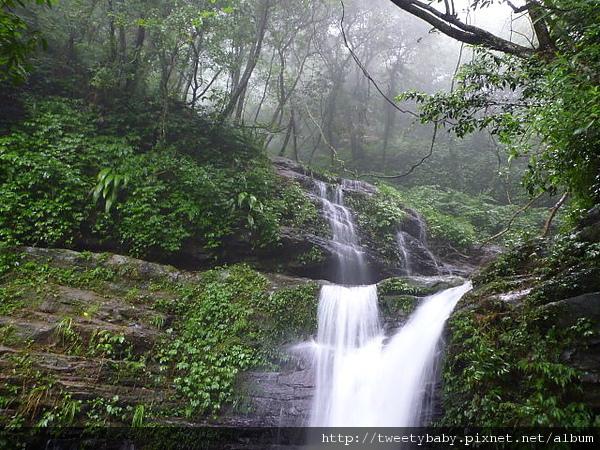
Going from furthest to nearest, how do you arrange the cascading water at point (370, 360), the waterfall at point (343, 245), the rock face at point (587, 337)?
the waterfall at point (343, 245) → the cascading water at point (370, 360) → the rock face at point (587, 337)

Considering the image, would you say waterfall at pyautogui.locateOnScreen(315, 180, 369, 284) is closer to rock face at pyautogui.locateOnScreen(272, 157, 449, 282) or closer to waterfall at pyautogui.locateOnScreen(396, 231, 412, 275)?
rock face at pyautogui.locateOnScreen(272, 157, 449, 282)

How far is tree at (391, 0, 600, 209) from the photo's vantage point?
3764 mm

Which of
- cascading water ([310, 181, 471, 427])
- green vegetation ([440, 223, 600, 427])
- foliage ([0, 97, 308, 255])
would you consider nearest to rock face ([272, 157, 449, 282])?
foliage ([0, 97, 308, 255])

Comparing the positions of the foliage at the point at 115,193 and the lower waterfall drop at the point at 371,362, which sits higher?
the foliage at the point at 115,193

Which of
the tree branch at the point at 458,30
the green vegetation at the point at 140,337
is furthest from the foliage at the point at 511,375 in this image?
the tree branch at the point at 458,30

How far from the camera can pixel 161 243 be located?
25.1 feet

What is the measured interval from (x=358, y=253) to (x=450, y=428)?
19.0 feet

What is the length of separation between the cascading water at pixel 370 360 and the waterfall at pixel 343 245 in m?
1.74

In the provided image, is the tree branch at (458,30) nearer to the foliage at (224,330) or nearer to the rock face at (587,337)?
the rock face at (587,337)

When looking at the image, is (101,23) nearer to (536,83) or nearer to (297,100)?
(297,100)

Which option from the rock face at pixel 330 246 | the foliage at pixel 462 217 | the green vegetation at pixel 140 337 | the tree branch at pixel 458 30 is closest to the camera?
the tree branch at pixel 458 30

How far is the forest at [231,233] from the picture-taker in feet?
13.0

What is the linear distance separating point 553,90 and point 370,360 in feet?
14.8

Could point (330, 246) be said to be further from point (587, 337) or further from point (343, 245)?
point (587, 337)
